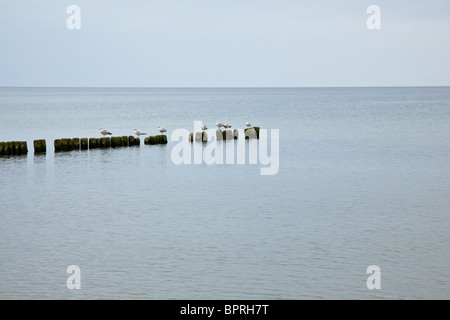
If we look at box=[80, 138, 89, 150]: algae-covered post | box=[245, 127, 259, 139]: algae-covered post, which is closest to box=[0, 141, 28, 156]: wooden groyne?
box=[80, 138, 89, 150]: algae-covered post

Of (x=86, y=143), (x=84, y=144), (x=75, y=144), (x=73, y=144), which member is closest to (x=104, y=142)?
(x=86, y=143)

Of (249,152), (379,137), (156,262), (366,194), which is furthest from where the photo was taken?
(379,137)

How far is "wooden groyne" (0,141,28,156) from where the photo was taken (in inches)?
1491

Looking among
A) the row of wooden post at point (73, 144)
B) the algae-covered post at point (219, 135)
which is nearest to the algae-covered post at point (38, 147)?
the row of wooden post at point (73, 144)

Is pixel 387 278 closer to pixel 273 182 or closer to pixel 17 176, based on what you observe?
pixel 273 182

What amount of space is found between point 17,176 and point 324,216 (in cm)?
1502

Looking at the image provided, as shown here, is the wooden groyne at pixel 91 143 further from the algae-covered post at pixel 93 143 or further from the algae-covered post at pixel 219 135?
the algae-covered post at pixel 219 135

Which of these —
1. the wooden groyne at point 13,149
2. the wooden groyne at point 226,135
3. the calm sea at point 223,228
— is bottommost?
the calm sea at point 223,228

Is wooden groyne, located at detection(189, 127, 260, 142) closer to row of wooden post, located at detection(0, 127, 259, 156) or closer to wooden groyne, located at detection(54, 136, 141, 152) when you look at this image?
row of wooden post, located at detection(0, 127, 259, 156)

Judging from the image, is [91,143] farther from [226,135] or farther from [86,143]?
[226,135]

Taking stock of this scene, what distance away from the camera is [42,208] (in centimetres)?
2353

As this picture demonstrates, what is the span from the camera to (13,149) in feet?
125

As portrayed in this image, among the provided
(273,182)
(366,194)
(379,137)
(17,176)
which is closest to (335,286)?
(366,194)

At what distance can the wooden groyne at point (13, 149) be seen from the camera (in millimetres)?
37875
